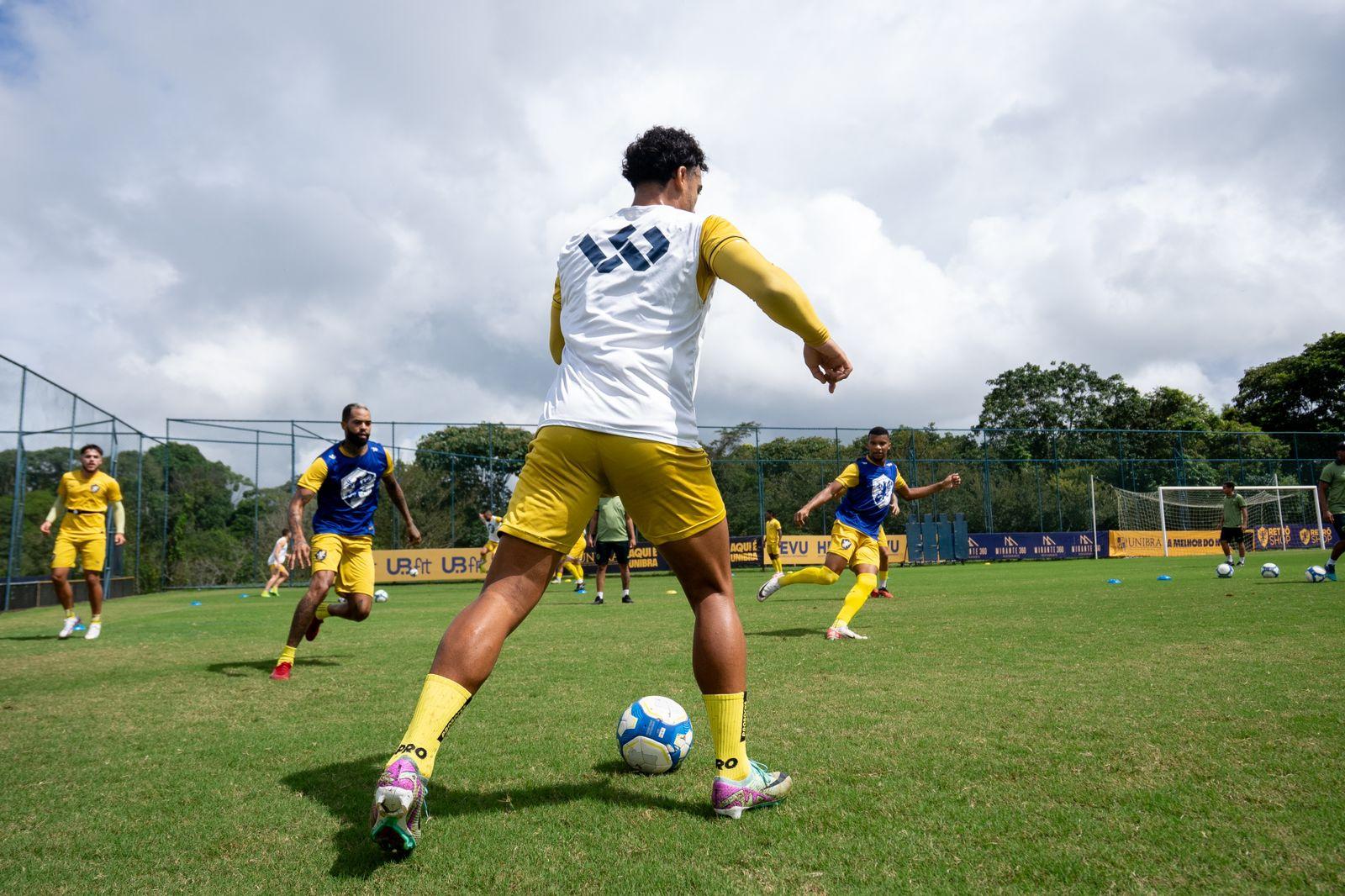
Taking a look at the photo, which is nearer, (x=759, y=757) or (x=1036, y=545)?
(x=759, y=757)

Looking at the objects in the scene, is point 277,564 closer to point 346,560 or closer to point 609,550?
point 609,550

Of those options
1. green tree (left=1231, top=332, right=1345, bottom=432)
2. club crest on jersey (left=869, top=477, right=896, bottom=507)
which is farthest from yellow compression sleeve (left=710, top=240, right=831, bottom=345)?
green tree (left=1231, top=332, right=1345, bottom=432)

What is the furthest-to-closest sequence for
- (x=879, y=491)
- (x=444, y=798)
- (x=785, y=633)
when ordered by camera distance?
(x=879, y=491), (x=785, y=633), (x=444, y=798)

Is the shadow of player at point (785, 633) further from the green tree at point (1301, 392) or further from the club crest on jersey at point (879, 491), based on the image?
the green tree at point (1301, 392)

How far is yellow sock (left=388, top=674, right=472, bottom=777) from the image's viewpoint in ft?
7.71

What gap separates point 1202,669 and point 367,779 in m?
4.68

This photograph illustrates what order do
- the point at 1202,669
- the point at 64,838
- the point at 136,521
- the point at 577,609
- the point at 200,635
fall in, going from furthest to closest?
the point at 136,521 → the point at 577,609 → the point at 200,635 → the point at 1202,669 → the point at 64,838

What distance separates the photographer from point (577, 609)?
12.4m

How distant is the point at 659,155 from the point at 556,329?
2.54 feet

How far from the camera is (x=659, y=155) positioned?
122 inches

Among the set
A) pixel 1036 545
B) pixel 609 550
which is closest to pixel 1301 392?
pixel 1036 545

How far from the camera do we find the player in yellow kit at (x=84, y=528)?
9.20m

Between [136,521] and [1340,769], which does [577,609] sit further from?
[136,521]

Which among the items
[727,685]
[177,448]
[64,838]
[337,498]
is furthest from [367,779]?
[177,448]
